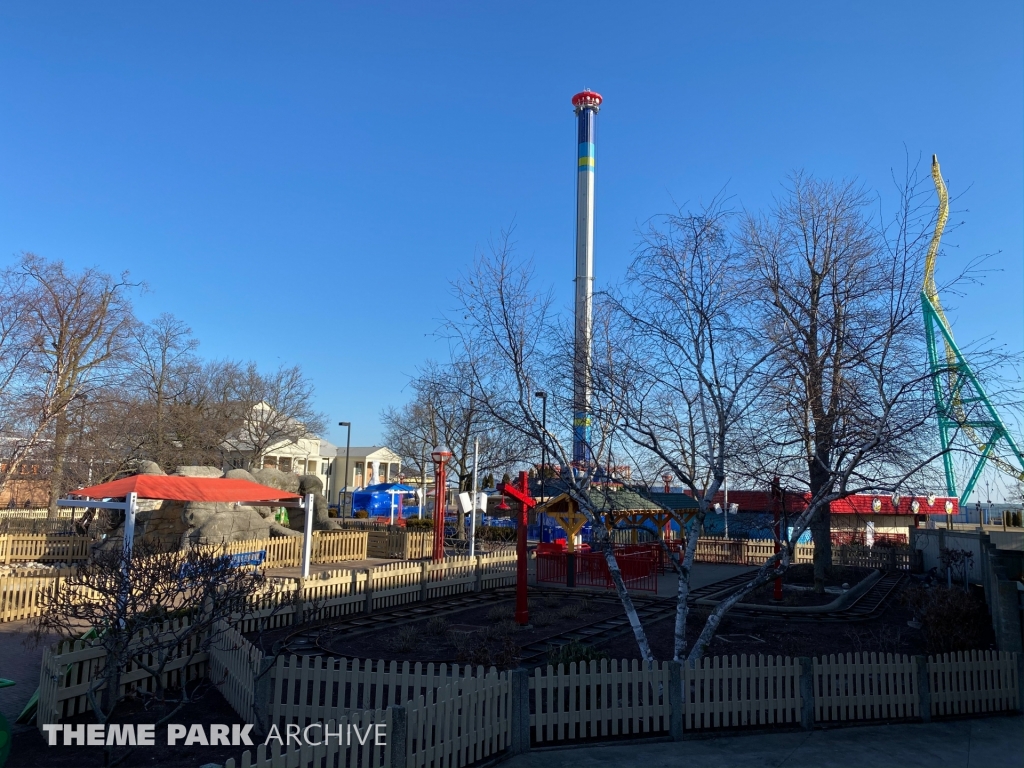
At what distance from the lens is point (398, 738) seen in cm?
557

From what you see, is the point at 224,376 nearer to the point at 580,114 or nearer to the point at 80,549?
the point at 80,549

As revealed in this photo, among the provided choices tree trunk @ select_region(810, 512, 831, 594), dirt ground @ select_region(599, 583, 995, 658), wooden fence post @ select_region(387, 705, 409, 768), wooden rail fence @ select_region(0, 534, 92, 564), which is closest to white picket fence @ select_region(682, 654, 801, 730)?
dirt ground @ select_region(599, 583, 995, 658)

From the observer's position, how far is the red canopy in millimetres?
15438

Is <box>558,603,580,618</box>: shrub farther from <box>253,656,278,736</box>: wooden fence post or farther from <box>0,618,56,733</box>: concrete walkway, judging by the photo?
<box>0,618,56,733</box>: concrete walkway

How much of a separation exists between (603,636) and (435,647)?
3292 millimetres

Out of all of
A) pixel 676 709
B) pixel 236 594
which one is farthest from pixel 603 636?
pixel 236 594

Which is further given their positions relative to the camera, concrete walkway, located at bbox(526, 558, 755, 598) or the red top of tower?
the red top of tower

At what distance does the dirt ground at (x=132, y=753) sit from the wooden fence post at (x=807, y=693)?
19.8 feet

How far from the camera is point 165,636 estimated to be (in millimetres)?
8672

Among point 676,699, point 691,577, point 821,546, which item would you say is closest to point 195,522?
point 691,577

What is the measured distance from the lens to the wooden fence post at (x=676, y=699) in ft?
24.2

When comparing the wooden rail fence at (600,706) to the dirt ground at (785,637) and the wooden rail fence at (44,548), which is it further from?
the wooden rail fence at (44,548)

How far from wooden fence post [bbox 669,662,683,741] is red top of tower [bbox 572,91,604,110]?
77.5 m

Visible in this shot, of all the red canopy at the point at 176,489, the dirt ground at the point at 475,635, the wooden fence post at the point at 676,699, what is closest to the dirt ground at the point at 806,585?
the dirt ground at the point at 475,635
